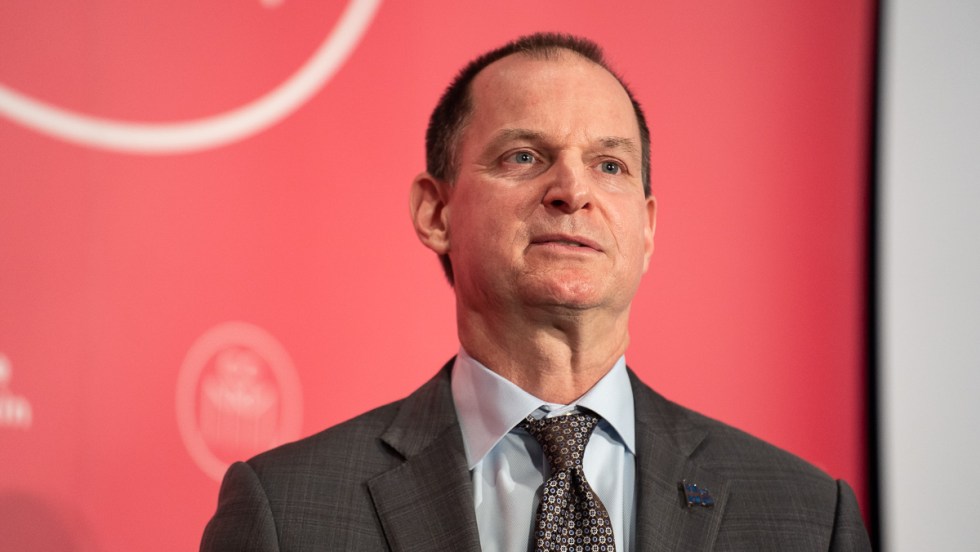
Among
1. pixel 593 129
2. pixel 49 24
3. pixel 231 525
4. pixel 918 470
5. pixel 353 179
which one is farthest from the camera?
pixel 918 470

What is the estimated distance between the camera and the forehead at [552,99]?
6.48 feet

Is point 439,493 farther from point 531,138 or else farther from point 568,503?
point 531,138

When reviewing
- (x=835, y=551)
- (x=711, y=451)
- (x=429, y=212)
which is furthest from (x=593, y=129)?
(x=835, y=551)

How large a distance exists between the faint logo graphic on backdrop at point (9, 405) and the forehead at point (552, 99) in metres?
1.08

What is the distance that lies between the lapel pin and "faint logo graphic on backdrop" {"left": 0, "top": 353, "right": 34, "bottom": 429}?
136 cm

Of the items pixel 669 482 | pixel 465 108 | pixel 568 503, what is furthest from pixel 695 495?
pixel 465 108

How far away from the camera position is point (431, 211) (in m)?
2.15

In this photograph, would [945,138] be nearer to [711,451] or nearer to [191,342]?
[711,451]

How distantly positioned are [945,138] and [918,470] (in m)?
0.90

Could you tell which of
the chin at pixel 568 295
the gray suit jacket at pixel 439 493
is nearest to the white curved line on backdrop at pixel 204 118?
the gray suit jacket at pixel 439 493

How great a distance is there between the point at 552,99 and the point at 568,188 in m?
0.21

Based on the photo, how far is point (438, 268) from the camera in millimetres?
2643

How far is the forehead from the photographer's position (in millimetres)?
1975

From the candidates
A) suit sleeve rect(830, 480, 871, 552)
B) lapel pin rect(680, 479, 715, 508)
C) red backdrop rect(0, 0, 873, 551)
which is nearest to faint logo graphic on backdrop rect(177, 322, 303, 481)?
red backdrop rect(0, 0, 873, 551)
